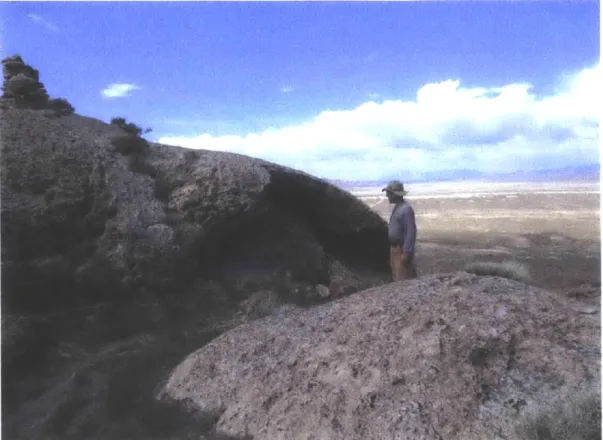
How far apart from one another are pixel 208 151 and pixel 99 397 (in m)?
5.05

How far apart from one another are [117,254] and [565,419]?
6190mm

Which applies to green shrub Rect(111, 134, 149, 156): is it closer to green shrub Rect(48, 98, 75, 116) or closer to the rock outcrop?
green shrub Rect(48, 98, 75, 116)

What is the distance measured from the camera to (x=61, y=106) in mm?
10234

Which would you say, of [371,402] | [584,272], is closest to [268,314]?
[371,402]

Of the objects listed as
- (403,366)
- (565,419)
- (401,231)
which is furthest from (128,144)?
(565,419)

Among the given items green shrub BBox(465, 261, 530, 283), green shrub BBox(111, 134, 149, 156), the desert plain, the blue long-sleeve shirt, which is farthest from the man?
the desert plain

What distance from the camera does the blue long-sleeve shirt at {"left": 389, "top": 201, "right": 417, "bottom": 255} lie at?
364 inches

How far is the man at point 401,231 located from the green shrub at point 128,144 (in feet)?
14.0

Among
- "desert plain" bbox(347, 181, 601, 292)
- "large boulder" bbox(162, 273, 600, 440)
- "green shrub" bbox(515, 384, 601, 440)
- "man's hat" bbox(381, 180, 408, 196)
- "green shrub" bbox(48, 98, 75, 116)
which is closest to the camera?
"green shrub" bbox(515, 384, 601, 440)

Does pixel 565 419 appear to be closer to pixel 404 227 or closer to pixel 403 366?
pixel 403 366

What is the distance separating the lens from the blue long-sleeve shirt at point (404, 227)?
9.26 m

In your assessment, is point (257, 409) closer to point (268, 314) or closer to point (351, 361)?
point (351, 361)

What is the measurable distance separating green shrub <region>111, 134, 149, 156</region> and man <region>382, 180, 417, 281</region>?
4.27m

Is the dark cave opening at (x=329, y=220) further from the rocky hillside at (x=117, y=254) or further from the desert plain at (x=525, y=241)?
the desert plain at (x=525, y=241)
